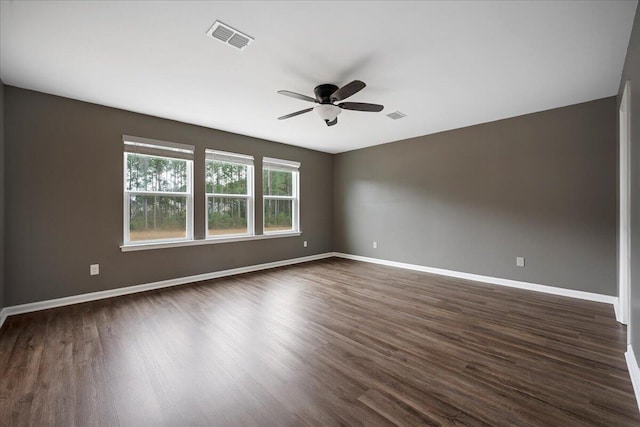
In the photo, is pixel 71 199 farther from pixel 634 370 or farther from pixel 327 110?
pixel 634 370

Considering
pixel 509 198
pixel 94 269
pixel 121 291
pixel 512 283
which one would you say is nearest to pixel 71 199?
pixel 94 269

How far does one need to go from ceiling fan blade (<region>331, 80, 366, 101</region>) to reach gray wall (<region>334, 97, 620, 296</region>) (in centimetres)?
206

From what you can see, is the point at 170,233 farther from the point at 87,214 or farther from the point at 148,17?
the point at 148,17

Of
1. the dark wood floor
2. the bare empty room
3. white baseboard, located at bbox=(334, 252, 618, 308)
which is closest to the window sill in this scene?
the bare empty room

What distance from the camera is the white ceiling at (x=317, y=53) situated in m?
1.95

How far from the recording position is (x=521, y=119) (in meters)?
4.09

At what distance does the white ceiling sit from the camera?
1.95 m

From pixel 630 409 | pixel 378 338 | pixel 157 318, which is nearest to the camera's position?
pixel 630 409

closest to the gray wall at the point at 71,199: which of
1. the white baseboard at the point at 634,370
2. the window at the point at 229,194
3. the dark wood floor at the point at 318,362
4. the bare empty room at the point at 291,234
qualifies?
the bare empty room at the point at 291,234

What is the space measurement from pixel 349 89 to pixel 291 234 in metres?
3.74

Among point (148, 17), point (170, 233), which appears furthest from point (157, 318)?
point (148, 17)

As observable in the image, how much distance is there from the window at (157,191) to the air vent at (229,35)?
2.46 meters

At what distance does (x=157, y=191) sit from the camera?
4.15m

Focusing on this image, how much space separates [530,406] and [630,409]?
572 millimetres
